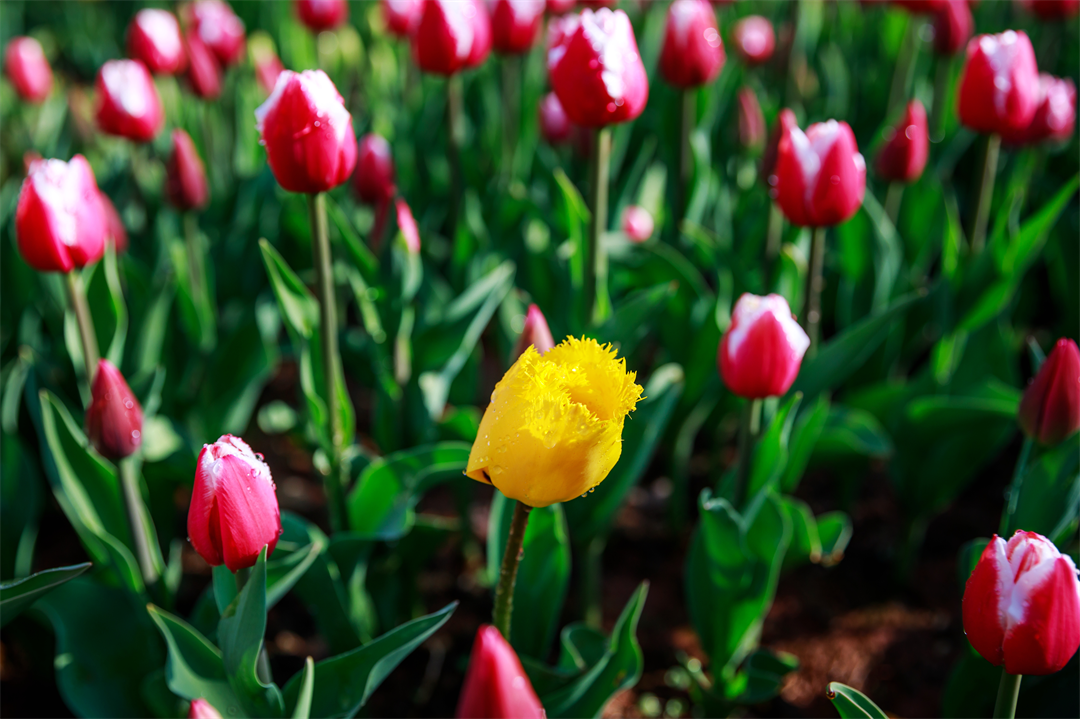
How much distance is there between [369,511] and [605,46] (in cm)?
88

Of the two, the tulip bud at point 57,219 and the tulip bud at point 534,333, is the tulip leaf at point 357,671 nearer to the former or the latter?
the tulip bud at point 534,333

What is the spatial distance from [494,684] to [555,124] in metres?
1.94

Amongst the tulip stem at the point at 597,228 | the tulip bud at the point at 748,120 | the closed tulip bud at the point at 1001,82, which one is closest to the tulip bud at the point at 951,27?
the tulip bud at the point at 748,120

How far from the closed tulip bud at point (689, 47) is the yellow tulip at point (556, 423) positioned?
129 centimetres

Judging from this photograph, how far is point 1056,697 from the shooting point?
1277mm

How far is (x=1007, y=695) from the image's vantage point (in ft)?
3.47

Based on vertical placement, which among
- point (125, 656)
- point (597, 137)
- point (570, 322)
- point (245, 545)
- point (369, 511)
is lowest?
point (125, 656)

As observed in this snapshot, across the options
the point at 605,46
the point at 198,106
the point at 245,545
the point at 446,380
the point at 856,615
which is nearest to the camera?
the point at 245,545

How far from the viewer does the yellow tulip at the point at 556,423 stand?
85cm

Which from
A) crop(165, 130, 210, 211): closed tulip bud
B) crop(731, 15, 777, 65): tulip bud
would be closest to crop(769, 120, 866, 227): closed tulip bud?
crop(165, 130, 210, 211): closed tulip bud

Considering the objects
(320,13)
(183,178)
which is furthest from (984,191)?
(320,13)

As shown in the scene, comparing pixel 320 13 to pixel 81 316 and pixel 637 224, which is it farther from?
pixel 81 316

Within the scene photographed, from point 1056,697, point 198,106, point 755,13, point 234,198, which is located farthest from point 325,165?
point 755,13

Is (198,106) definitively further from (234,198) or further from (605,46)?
(605,46)
